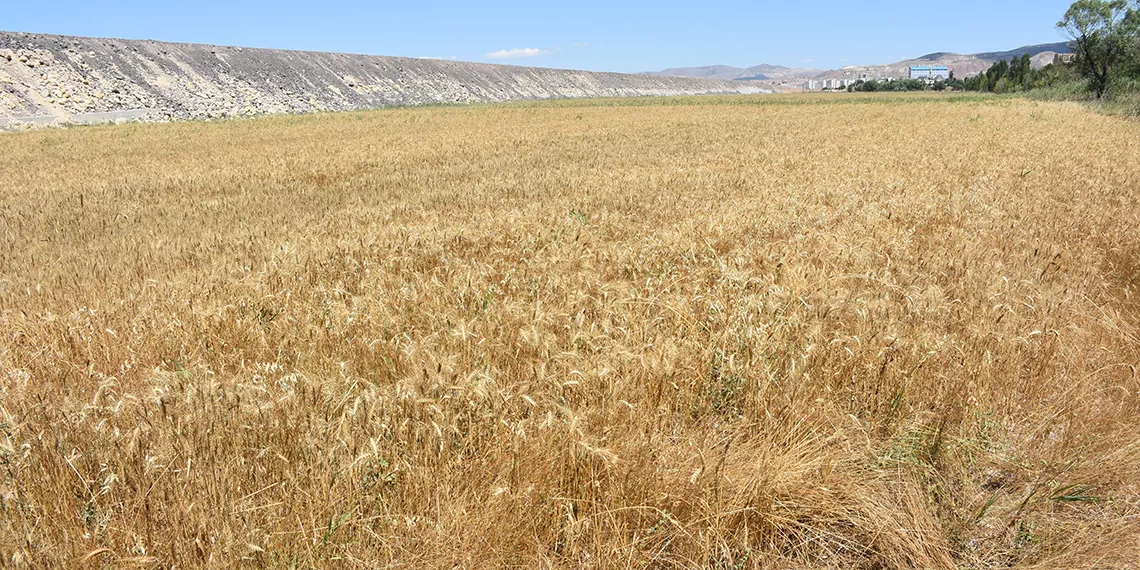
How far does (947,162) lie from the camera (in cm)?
1143

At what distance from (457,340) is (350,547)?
148 centimetres

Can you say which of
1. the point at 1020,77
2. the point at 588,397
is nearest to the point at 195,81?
the point at 588,397

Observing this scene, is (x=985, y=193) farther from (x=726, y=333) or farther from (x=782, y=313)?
(x=726, y=333)

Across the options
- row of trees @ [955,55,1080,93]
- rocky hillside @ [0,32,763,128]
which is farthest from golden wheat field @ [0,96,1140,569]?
row of trees @ [955,55,1080,93]

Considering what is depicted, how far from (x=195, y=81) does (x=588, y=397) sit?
8066 cm

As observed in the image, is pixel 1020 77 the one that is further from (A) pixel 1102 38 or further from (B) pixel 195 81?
(B) pixel 195 81

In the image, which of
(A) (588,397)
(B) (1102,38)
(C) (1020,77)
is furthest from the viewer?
(C) (1020,77)

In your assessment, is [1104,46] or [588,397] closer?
[588,397]

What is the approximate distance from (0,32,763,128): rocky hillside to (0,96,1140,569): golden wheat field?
169 feet

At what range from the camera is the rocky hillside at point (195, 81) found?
4997cm

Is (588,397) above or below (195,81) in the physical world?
below

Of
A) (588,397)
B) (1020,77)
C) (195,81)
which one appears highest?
(195,81)

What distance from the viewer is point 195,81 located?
67.3 meters

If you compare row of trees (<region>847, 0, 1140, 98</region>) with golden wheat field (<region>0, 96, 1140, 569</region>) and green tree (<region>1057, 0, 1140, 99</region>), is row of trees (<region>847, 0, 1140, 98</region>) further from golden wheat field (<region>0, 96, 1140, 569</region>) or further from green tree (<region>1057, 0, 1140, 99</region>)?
golden wheat field (<region>0, 96, 1140, 569</region>)
